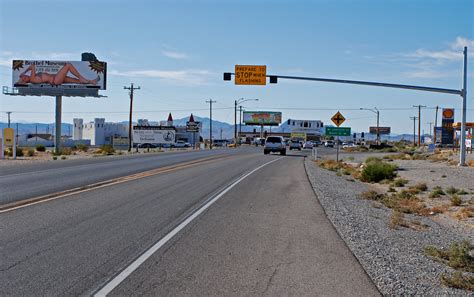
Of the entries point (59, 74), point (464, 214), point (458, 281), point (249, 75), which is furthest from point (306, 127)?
point (458, 281)

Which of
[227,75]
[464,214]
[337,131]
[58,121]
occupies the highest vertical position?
[227,75]

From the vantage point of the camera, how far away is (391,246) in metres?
11.0

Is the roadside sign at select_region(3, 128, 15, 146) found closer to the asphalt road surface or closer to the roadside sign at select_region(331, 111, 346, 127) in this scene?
the roadside sign at select_region(331, 111, 346, 127)

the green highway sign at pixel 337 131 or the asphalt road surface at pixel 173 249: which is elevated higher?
the green highway sign at pixel 337 131

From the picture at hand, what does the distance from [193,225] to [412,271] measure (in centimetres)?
505

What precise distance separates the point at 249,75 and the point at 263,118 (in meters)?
132

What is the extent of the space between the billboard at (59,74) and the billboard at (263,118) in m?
93.9

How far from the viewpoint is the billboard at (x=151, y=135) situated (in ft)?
306

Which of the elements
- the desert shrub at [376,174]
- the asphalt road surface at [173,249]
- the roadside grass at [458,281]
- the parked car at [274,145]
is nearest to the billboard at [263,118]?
the parked car at [274,145]

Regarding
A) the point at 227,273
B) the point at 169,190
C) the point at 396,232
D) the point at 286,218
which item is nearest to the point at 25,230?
the point at 227,273

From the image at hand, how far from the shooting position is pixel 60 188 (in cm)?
1948

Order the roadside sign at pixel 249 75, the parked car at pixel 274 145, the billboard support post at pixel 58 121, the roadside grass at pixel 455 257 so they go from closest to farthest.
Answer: the roadside grass at pixel 455 257 < the roadside sign at pixel 249 75 < the parked car at pixel 274 145 < the billboard support post at pixel 58 121

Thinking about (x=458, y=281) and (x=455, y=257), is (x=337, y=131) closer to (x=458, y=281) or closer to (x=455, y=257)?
(x=455, y=257)

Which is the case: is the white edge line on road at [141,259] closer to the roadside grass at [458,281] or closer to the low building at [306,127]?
the roadside grass at [458,281]
